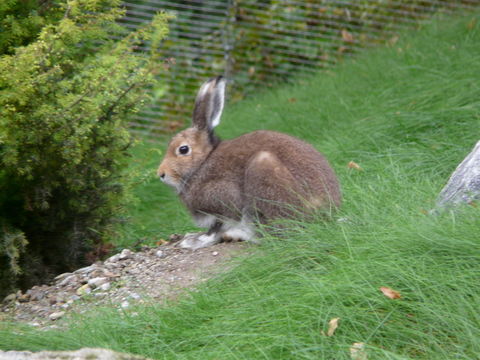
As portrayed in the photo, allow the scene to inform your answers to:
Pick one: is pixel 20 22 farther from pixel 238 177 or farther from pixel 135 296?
pixel 135 296

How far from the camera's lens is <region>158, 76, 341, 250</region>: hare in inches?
185

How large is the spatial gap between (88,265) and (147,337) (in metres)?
2.20

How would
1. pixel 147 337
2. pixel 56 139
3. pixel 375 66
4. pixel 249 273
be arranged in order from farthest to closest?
1. pixel 375 66
2. pixel 56 139
3. pixel 249 273
4. pixel 147 337

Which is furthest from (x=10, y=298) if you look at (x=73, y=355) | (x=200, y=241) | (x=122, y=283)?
(x=73, y=355)

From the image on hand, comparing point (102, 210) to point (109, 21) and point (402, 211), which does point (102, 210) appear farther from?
point (402, 211)

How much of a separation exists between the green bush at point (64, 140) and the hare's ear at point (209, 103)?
0.41m

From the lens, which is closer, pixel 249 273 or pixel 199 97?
pixel 249 273

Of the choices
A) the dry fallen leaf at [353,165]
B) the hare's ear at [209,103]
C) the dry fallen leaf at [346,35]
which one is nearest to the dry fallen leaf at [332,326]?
the hare's ear at [209,103]

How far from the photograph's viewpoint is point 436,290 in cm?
338

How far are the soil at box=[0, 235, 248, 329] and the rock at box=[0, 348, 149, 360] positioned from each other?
2.29 ft

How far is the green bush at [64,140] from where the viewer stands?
4887 millimetres

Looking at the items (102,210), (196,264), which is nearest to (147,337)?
(196,264)

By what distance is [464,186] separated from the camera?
4.36 m

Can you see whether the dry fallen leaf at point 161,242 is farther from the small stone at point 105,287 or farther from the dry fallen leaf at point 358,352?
the dry fallen leaf at point 358,352
